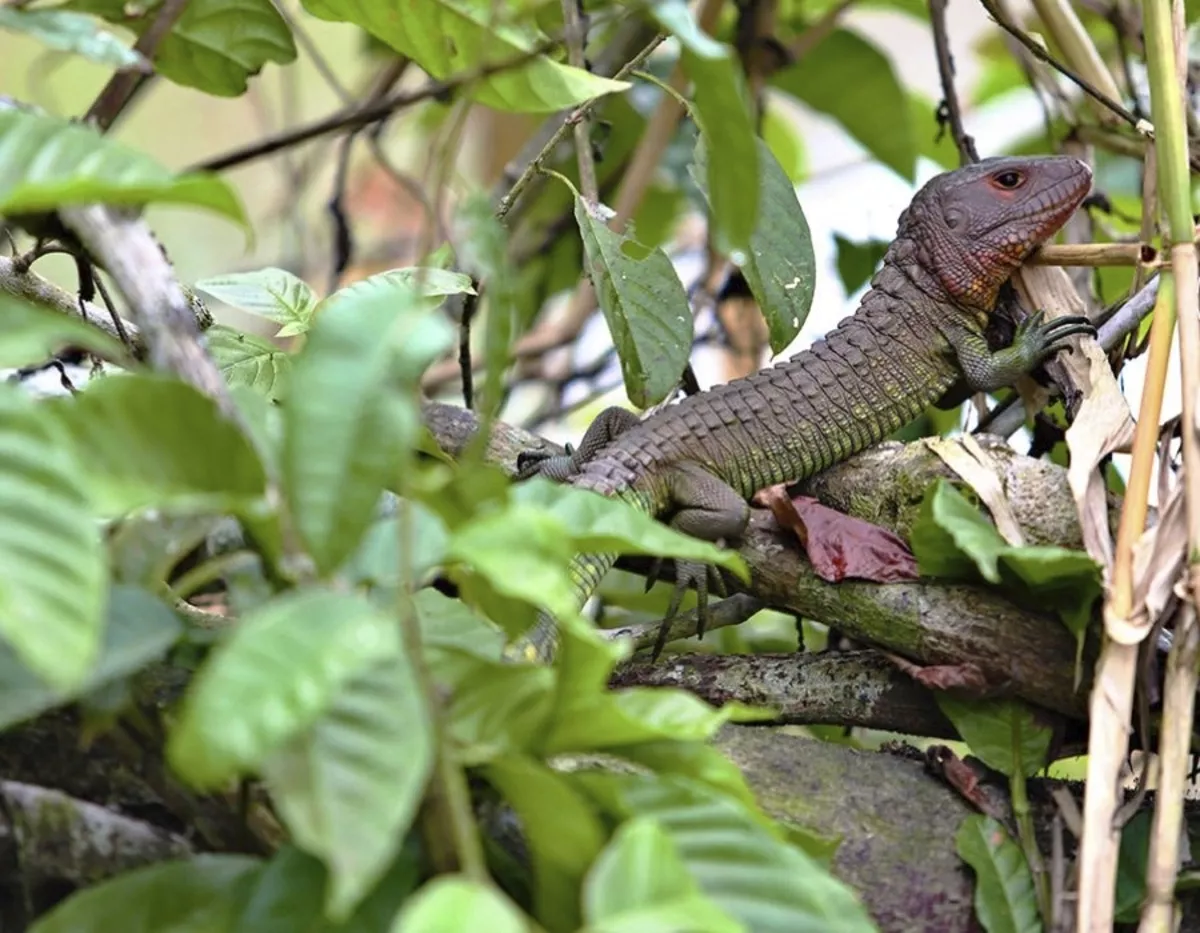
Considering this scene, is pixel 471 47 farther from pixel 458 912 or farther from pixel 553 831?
pixel 458 912

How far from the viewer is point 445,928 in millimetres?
584

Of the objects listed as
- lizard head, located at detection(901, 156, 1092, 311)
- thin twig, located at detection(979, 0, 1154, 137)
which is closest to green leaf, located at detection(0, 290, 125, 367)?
thin twig, located at detection(979, 0, 1154, 137)

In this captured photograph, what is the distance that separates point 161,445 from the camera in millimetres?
745

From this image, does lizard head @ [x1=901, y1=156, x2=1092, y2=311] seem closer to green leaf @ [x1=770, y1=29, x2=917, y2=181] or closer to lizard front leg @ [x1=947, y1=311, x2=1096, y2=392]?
lizard front leg @ [x1=947, y1=311, x2=1096, y2=392]

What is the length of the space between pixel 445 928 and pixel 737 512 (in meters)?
1.13

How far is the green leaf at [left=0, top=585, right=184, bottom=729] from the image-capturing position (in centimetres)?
74

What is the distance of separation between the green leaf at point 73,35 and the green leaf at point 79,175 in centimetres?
11

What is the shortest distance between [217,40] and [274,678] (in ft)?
3.52

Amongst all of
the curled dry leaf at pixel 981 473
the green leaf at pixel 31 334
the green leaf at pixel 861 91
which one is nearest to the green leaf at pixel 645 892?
the green leaf at pixel 31 334

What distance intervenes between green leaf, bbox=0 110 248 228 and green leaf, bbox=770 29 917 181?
194 cm

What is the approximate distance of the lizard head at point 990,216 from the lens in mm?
1940

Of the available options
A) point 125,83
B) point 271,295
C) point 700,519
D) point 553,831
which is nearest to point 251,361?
point 271,295

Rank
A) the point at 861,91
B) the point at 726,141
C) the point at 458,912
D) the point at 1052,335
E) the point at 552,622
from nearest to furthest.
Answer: the point at 458,912
the point at 726,141
the point at 552,622
the point at 1052,335
the point at 861,91

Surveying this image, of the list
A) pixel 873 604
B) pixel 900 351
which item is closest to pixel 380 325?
pixel 873 604
